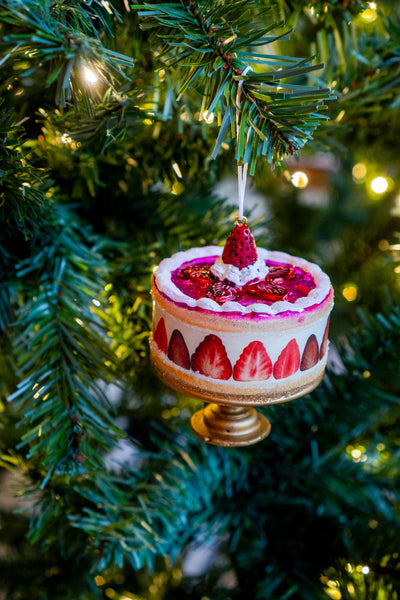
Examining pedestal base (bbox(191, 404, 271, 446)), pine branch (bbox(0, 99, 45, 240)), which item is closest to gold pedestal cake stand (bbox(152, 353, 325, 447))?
pedestal base (bbox(191, 404, 271, 446))

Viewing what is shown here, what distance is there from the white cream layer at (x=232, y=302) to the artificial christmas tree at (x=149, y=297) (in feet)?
0.17

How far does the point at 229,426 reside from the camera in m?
0.36

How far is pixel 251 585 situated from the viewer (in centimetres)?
50

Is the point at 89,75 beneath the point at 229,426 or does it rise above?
above

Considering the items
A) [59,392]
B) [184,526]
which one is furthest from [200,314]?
[184,526]

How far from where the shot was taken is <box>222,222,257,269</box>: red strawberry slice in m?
0.32

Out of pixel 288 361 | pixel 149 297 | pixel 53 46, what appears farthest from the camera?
pixel 149 297

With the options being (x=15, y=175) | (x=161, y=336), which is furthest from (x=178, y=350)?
(x=15, y=175)

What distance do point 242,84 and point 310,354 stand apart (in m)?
0.17

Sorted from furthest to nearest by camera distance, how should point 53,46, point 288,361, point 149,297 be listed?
point 149,297
point 288,361
point 53,46

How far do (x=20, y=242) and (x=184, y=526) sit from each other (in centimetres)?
28

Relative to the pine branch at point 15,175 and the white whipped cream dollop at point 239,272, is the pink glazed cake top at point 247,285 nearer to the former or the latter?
the white whipped cream dollop at point 239,272

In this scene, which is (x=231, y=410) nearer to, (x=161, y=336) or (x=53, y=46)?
(x=161, y=336)

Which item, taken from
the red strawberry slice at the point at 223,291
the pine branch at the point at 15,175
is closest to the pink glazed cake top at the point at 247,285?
the red strawberry slice at the point at 223,291
